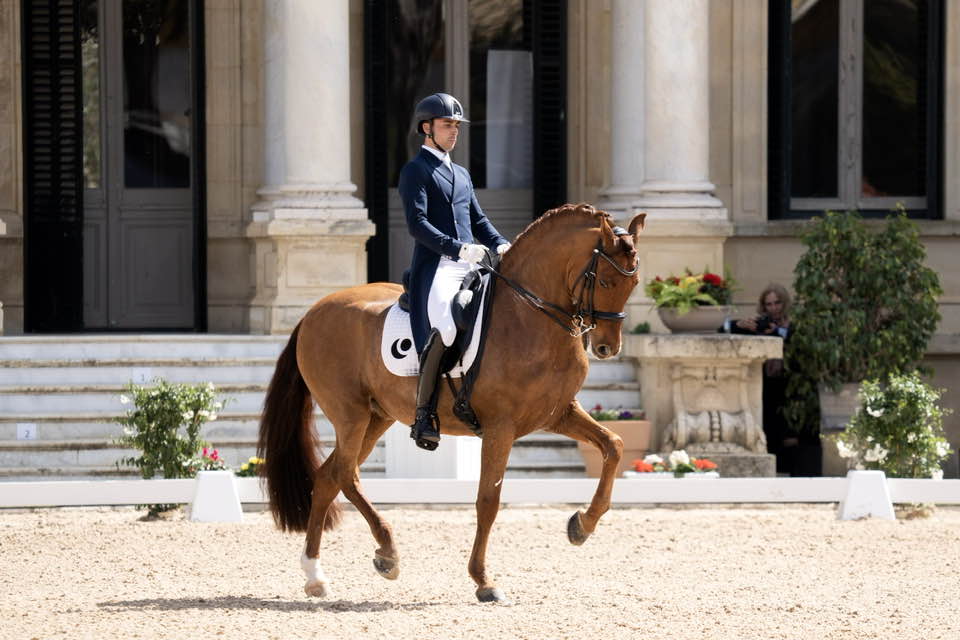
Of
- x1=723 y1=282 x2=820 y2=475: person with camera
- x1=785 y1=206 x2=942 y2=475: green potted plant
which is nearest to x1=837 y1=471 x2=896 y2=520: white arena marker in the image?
x1=785 y1=206 x2=942 y2=475: green potted plant

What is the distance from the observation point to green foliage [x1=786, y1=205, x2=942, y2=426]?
14.2 m

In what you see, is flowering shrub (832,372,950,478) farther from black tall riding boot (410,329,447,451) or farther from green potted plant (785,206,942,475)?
black tall riding boot (410,329,447,451)

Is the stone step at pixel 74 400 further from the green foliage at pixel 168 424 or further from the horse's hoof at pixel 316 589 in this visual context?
the horse's hoof at pixel 316 589

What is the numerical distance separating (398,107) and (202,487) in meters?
5.74

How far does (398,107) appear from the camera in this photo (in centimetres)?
1628

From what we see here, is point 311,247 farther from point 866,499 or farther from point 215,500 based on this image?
point 866,499

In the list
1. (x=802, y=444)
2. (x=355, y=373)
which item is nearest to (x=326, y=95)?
(x=802, y=444)

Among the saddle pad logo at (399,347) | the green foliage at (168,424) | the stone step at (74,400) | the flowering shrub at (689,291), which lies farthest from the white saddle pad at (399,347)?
the flowering shrub at (689,291)

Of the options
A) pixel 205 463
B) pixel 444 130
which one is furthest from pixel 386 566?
pixel 205 463

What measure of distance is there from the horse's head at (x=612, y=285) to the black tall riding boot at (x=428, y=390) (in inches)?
30.6

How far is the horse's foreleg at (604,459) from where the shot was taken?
8242mm

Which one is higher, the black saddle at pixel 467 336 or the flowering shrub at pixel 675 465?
the black saddle at pixel 467 336

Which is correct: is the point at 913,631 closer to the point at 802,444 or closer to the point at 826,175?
the point at 802,444

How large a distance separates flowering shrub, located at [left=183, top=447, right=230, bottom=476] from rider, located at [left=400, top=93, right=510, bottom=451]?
373 cm
